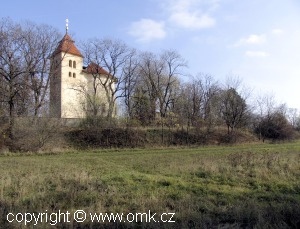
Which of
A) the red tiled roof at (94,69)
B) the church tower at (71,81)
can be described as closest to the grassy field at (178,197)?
the church tower at (71,81)

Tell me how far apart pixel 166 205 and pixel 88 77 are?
225 feet

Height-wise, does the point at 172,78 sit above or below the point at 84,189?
above

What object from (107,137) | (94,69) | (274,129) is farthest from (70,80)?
(274,129)

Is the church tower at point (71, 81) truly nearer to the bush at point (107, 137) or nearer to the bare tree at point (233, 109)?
the bush at point (107, 137)

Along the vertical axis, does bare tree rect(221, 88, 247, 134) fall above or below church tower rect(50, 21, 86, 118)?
below

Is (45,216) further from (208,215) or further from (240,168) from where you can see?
(240,168)

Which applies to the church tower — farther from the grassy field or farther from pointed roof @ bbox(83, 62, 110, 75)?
the grassy field

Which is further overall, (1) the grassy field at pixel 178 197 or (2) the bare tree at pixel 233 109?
(2) the bare tree at pixel 233 109

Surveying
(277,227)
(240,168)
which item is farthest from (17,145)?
(277,227)

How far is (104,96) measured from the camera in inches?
2616

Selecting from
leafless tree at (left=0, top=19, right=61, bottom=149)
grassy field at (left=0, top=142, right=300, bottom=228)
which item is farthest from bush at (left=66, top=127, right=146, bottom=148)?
grassy field at (left=0, top=142, right=300, bottom=228)

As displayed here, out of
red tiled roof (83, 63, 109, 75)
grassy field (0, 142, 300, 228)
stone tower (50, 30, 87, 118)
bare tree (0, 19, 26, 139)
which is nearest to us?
grassy field (0, 142, 300, 228)

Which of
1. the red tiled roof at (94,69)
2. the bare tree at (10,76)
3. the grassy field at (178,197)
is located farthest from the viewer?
the red tiled roof at (94,69)

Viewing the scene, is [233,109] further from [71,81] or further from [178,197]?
[178,197]
